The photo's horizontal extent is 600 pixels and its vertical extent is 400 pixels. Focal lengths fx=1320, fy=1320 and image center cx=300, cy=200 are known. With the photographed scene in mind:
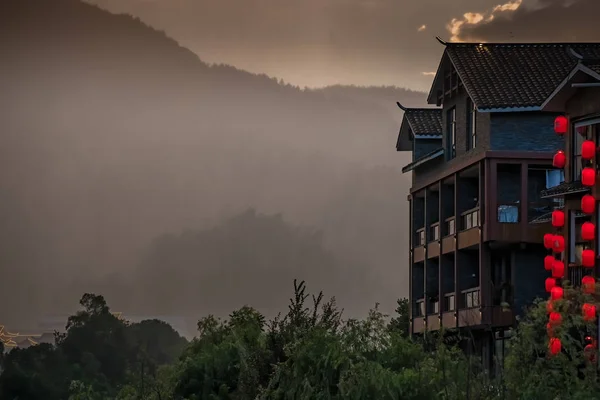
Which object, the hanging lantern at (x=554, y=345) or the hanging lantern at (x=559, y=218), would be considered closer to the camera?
the hanging lantern at (x=554, y=345)

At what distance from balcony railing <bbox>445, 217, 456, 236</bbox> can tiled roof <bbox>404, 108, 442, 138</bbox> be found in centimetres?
→ 538

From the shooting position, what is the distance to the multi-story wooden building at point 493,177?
40562 millimetres

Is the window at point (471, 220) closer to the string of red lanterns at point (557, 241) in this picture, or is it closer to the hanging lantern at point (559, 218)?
the string of red lanterns at point (557, 241)

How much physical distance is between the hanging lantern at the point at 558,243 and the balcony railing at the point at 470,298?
261 inches

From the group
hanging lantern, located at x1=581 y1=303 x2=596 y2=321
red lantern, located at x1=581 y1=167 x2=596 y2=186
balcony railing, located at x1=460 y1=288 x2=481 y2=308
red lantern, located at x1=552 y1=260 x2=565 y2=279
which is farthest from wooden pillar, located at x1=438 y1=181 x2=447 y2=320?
hanging lantern, located at x1=581 y1=303 x2=596 y2=321

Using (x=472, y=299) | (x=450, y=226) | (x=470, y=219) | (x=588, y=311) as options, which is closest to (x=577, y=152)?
(x=470, y=219)

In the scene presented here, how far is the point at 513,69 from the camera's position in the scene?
4228 cm

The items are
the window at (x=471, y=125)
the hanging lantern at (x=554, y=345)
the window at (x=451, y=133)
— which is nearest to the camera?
the hanging lantern at (x=554, y=345)

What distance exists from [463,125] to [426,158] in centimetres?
322

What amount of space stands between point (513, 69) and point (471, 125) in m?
2.34

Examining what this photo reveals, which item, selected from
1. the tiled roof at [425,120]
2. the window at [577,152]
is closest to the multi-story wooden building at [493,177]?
the tiled roof at [425,120]

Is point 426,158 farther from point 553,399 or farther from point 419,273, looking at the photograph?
point 553,399

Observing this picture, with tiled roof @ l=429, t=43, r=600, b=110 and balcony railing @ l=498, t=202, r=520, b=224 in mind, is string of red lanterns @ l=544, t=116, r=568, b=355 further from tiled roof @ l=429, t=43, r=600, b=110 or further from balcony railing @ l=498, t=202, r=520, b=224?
tiled roof @ l=429, t=43, r=600, b=110

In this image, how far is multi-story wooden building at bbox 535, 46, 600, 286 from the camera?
32969 millimetres
